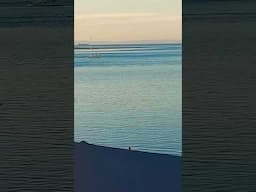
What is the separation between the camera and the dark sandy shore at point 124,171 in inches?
114

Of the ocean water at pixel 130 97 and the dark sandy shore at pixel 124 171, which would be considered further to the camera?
the ocean water at pixel 130 97

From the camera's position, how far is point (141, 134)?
18.2 feet

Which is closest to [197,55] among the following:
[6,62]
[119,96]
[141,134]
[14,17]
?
[6,62]

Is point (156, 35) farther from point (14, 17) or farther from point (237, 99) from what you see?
point (14, 17)

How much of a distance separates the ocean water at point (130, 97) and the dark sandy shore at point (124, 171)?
0.27 m

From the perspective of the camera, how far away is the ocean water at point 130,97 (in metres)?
5.11

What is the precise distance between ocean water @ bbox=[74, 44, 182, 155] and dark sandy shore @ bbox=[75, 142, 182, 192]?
273 mm

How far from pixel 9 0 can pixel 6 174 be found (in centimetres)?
2113

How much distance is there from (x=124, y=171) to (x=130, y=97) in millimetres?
5386

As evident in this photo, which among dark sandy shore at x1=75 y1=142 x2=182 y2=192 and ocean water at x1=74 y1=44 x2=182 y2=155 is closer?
dark sandy shore at x1=75 y1=142 x2=182 y2=192

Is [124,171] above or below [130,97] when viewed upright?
below

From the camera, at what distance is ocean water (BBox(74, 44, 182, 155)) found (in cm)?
511

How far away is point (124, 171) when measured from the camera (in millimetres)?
2963

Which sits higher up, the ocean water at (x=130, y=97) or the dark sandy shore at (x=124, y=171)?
the ocean water at (x=130, y=97)
